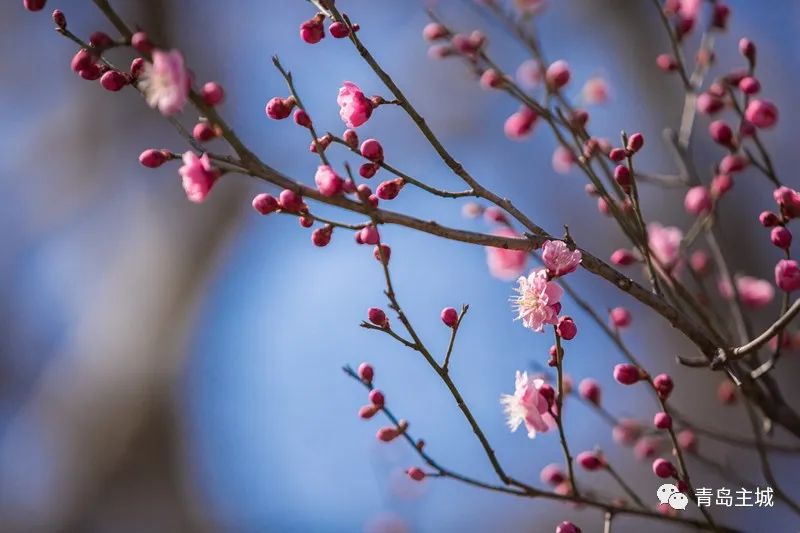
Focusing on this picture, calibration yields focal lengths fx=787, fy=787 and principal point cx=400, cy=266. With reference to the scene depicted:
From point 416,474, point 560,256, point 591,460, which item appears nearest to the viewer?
point 560,256

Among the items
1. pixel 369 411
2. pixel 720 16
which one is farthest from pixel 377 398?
pixel 720 16

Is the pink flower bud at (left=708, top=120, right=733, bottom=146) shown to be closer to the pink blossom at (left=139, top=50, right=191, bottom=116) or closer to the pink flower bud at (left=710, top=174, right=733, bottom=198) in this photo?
the pink flower bud at (left=710, top=174, right=733, bottom=198)

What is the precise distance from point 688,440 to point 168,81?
3.84 feet

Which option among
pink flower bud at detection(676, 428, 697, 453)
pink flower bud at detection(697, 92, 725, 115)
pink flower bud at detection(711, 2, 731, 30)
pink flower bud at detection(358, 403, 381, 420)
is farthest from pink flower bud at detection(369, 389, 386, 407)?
pink flower bud at detection(711, 2, 731, 30)

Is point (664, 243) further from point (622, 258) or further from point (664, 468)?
point (664, 468)

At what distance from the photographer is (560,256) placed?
34.9 inches

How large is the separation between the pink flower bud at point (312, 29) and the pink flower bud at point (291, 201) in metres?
0.26

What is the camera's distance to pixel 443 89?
4.22m

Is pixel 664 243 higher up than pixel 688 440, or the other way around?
pixel 664 243

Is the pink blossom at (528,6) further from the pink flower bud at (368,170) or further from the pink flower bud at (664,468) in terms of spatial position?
the pink flower bud at (664,468)

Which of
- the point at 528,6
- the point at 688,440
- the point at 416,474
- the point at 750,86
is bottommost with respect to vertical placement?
the point at 416,474

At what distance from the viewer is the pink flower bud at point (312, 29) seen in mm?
1002

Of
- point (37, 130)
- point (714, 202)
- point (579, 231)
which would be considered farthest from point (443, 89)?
point (714, 202)

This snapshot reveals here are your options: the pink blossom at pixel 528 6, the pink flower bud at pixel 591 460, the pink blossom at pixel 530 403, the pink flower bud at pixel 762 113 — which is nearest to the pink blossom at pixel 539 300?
the pink blossom at pixel 530 403
